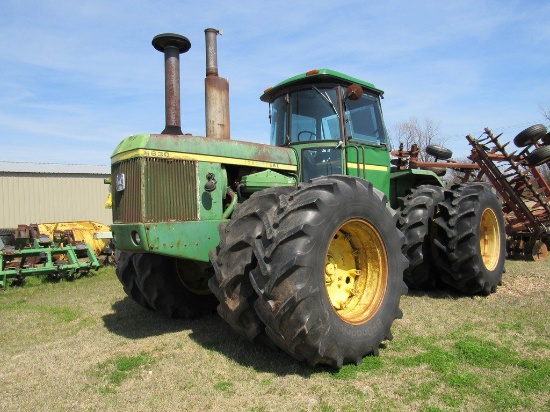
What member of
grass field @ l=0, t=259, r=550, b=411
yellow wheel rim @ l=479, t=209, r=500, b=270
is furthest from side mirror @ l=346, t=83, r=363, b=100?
yellow wheel rim @ l=479, t=209, r=500, b=270

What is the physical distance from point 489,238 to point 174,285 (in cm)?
447

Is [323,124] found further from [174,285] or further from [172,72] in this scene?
[174,285]

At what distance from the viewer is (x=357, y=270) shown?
14.0 ft

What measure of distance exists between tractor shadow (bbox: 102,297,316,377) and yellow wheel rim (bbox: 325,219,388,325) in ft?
2.22

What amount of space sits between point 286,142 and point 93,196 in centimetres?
1557

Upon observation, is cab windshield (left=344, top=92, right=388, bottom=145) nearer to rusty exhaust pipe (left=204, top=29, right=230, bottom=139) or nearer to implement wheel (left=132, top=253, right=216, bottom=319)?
rusty exhaust pipe (left=204, top=29, right=230, bottom=139)

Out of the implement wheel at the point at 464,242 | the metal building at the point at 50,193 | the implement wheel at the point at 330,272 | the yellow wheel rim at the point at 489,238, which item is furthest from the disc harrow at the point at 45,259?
the metal building at the point at 50,193

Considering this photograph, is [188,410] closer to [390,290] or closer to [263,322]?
[263,322]

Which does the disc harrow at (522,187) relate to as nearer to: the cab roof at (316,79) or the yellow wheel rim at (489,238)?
the yellow wheel rim at (489,238)

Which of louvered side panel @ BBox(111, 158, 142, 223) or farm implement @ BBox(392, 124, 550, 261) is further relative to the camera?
farm implement @ BBox(392, 124, 550, 261)

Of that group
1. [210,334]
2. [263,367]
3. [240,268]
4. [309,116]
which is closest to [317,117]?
[309,116]

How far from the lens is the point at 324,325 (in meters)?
3.38

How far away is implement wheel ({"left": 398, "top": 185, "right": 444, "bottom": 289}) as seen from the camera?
566 centimetres

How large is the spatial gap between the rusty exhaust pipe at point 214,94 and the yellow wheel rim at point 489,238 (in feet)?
12.5
